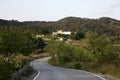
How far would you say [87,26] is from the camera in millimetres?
180375

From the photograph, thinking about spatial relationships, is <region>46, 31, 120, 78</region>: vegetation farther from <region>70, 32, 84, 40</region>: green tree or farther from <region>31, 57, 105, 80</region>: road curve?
<region>70, 32, 84, 40</region>: green tree

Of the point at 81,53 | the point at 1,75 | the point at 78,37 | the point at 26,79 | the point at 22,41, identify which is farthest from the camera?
the point at 78,37

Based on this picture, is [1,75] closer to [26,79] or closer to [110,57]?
[26,79]

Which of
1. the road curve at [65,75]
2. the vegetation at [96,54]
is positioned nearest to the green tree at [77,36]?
the vegetation at [96,54]

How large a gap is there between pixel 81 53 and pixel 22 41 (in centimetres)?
1408

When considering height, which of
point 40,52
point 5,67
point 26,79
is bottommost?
point 40,52

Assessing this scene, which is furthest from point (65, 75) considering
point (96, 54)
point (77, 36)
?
point (77, 36)

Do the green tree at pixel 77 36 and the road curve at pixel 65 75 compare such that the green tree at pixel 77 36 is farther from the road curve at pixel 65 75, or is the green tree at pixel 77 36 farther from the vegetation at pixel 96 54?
the road curve at pixel 65 75

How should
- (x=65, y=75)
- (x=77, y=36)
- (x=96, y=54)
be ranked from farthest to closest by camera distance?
(x=77, y=36) < (x=96, y=54) < (x=65, y=75)

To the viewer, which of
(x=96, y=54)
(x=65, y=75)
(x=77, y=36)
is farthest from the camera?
(x=77, y=36)

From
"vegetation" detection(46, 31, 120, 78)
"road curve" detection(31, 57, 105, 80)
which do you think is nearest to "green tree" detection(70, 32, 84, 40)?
"vegetation" detection(46, 31, 120, 78)

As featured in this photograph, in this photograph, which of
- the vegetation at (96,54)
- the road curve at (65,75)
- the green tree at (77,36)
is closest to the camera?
the road curve at (65,75)

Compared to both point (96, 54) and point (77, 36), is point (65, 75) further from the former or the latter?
point (77, 36)

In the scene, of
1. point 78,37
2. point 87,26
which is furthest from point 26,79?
point 87,26
